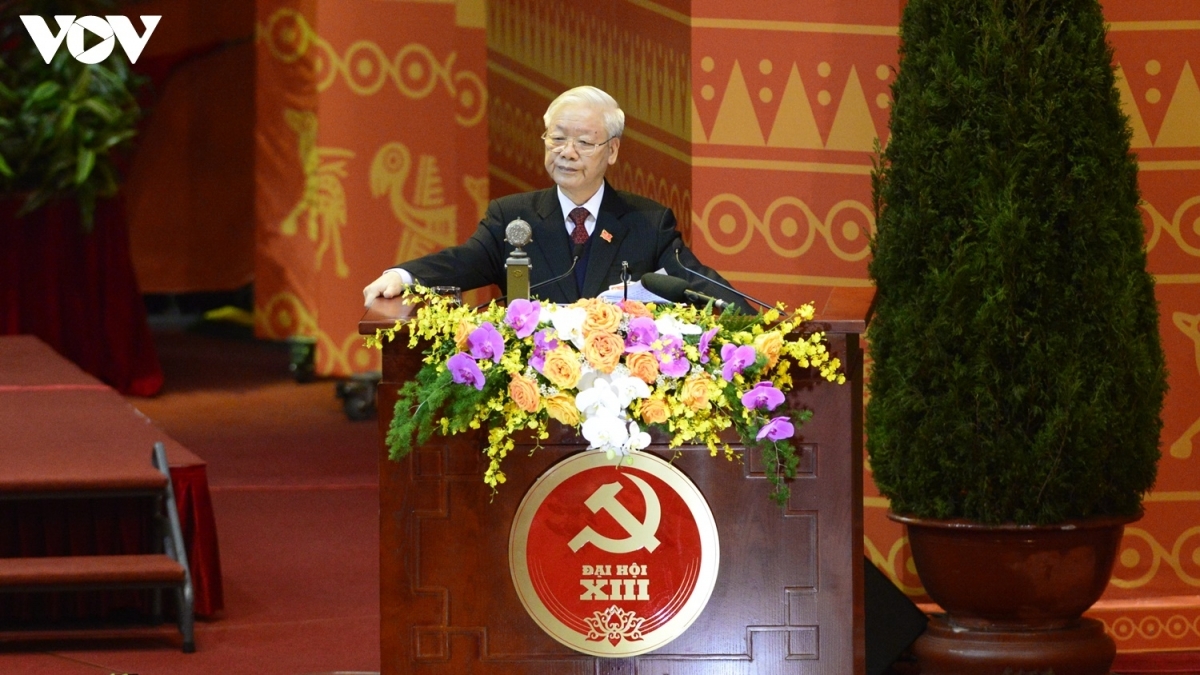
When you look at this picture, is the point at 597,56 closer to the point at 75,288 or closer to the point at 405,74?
the point at 405,74

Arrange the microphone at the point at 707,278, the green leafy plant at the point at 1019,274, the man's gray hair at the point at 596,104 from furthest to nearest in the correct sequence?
the green leafy plant at the point at 1019,274, the man's gray hair at the point at 596,104, the microphone at the point at 707,278

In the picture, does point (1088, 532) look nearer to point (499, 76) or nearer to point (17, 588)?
point (17, 588)

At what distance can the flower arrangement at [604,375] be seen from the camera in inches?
116

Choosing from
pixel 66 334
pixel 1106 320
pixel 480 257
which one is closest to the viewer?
pixel 480 257

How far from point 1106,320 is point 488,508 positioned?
1548 mm

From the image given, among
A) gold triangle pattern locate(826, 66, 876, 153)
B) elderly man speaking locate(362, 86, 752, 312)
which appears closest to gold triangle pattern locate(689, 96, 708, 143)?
gold triangle pattern locate(826, 66, 876, 153)

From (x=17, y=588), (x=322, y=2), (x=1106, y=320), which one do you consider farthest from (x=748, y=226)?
(x=322, y=2)

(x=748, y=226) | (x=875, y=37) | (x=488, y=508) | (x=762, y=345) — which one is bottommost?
(x=488, y=508)

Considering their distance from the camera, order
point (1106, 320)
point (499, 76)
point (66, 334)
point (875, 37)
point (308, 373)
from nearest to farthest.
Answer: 1. point (1106, 320)
2. point (875, 37)
3. point (499, 76)
4. point (66, 334)
5. point (308, 373)

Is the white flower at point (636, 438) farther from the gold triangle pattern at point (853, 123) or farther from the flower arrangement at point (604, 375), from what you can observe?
the gold triangle pattern at point (853, 123)

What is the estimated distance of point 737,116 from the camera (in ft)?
14.8

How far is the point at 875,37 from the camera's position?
14.7ft

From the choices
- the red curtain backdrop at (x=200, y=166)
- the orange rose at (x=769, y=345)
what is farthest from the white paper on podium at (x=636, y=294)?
the red curtain backdrop at (x=200, y=166)

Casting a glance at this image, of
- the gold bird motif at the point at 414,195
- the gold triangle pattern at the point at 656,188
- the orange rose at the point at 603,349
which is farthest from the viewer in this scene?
the gold bird motif at the point at 414,195
